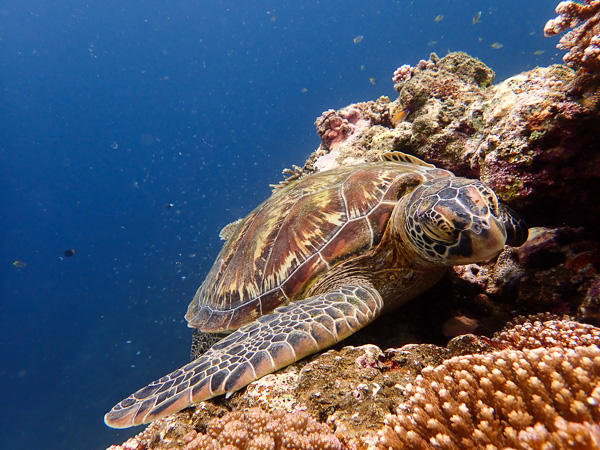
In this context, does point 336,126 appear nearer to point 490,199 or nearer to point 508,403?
point 490,199

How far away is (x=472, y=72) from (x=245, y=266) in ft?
13.9

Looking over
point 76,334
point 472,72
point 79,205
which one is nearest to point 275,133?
point 79,205

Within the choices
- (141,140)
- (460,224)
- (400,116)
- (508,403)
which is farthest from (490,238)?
(141,140)

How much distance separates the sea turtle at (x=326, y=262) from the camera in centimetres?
165

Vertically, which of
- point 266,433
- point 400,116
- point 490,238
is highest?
point 400,116

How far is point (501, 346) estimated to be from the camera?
1419mm

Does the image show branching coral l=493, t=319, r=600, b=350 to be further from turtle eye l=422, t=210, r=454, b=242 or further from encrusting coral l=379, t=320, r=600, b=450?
turtle eye l=422, t=210, r=454, b=242

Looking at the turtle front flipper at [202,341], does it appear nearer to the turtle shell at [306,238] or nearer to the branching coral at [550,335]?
the turtle shell at [306,238]

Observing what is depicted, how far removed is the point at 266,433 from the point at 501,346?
1.19m

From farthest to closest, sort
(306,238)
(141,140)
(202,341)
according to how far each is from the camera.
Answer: (141,140) → (202,341) → (306,238)

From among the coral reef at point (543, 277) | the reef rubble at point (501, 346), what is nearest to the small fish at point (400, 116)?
the reef rubble at point (501, 346)

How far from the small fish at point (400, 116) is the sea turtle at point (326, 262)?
1.22m

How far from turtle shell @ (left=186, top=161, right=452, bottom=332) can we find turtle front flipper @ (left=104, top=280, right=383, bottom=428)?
0.40 meters

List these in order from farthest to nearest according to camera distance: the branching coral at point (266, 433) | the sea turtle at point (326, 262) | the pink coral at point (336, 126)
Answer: the pink coral at point (336, 126)
the sea turtle at point (326, 262)
the branching coral at point (266, 433)
